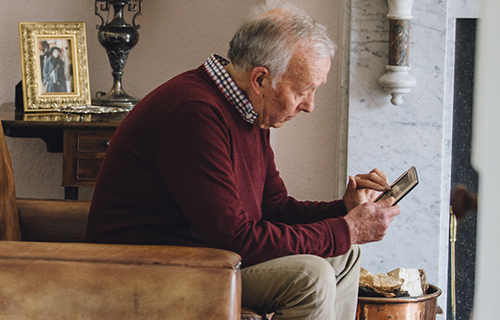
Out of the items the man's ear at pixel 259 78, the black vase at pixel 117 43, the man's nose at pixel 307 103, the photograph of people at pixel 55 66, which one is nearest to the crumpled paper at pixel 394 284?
the man's nose at pixel 307 103

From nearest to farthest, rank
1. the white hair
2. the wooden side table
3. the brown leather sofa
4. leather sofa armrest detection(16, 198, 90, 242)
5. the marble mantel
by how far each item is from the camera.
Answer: the brown leather sofa
the white hair
leather sofa armrest detection(16, 198, 90, 242)
the marble mantel
the wooden side table

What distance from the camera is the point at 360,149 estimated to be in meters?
2.09

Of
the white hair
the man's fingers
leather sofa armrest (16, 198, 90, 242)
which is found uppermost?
the white hair

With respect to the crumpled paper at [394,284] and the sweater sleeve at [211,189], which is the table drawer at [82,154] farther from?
the crumpled paper at [394,284]

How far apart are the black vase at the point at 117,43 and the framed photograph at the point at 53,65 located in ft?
0.33

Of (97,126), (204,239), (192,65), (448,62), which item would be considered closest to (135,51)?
(192,65)

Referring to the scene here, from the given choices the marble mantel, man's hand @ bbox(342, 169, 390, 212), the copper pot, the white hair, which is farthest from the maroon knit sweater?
the marble mantel

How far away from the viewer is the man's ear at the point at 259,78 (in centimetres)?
138

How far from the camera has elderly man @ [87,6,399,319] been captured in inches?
47.8

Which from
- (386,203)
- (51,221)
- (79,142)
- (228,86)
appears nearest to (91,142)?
(79,142)

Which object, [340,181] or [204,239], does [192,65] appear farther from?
[204,239]

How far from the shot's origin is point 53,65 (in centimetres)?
246

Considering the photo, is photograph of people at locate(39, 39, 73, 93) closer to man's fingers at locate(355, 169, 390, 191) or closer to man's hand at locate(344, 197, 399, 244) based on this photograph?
man's fingers at locate(355, 169, 390, 191)

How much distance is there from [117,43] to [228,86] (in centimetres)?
125
